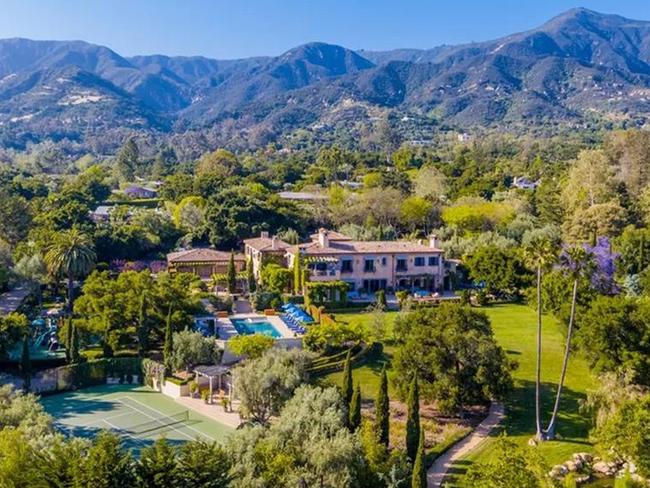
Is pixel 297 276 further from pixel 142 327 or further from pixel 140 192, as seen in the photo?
pixel 140 192

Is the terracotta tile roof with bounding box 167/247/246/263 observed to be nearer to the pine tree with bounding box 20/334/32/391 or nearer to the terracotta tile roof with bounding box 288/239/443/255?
the terracotta tile roof with bounding box 288/239/443/255

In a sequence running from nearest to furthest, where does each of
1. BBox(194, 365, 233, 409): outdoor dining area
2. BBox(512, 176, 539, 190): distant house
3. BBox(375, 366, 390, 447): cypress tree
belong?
1. BBox(375, 366, 390, 447): cypress tree
2. BBox(194, 365, 233, 409): outdoor dining area
3. BBox(512, 176, 539, 190): distant house

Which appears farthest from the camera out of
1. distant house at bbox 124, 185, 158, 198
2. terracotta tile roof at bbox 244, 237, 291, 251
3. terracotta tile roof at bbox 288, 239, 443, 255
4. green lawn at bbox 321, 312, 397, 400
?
distant house at bbox 124, 185, 158, 198

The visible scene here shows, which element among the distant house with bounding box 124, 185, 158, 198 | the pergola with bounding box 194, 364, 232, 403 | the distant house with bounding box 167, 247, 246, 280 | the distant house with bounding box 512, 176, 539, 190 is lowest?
the pergola with bounding box 194, 364, 232, 403

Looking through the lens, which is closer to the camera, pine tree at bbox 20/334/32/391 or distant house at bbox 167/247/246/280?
pine tree at bbox 20/334/32/391

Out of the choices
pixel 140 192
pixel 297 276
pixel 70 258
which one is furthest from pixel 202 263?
pixel 140 192

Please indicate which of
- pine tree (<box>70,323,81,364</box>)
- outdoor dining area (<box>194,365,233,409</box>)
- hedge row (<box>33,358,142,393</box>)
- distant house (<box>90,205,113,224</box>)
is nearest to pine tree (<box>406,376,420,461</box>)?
outdoor dining area (<box>194,365,233,409</box>)

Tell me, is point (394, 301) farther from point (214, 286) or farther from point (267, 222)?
point (267, 222)
